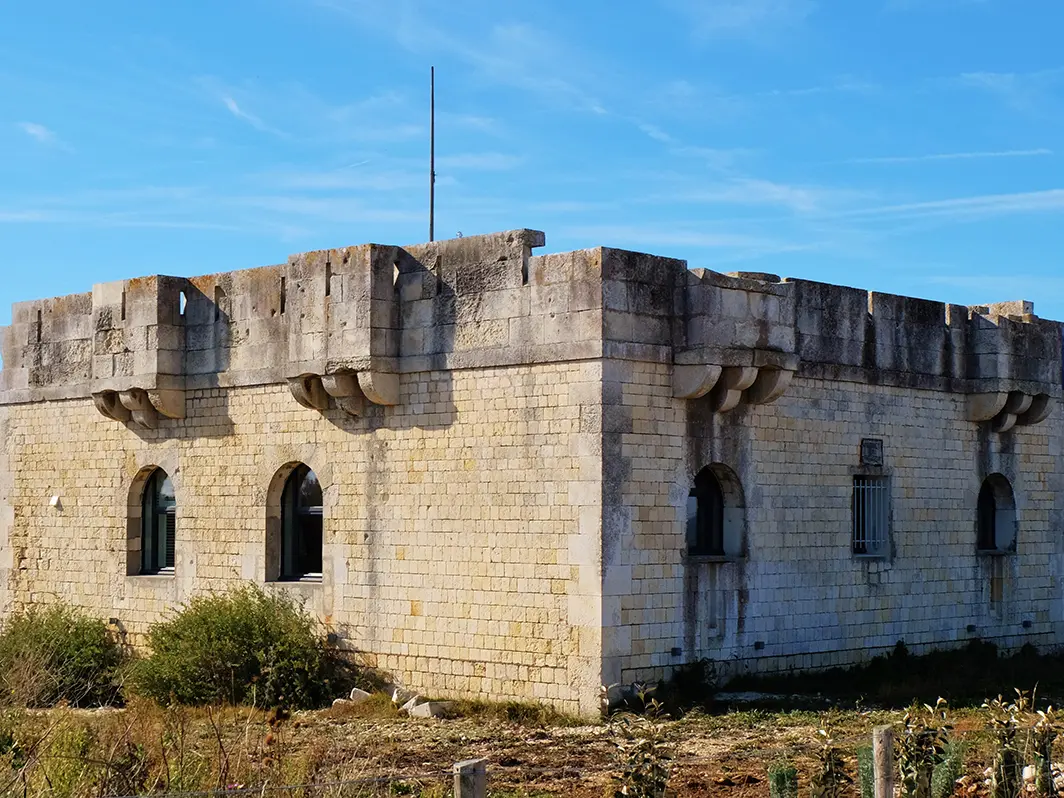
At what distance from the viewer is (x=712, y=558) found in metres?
16.2

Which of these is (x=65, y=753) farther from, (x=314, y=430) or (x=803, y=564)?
(x=803, y=564)

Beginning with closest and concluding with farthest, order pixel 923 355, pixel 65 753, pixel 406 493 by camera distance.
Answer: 1. pixel 65 753
2. pixel 406 493
3. pixel 923 355

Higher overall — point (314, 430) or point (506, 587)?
point (314, 430)

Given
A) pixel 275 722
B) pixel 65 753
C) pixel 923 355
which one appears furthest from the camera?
pixel 923 355

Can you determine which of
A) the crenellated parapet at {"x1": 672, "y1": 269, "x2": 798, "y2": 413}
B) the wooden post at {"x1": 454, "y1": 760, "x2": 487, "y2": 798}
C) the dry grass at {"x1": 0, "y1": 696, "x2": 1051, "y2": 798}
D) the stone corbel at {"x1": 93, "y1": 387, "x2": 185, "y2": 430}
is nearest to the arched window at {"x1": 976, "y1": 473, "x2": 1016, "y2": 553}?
the dry grass at {"x1": 0, "y1": 696, "x2": 1051, "y2": 798}

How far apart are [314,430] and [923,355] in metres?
7.26

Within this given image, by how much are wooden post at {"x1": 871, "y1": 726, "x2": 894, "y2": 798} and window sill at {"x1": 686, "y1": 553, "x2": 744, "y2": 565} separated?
6.49 meters

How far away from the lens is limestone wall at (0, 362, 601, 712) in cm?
1525

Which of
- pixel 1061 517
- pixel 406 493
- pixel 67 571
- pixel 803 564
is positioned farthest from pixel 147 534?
pixel 1061 517

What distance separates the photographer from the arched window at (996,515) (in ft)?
66.4

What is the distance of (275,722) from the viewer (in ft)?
31.5

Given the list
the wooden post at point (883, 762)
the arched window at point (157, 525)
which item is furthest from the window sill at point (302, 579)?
the wooden post at point (883, 762)

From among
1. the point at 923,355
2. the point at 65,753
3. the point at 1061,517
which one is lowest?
the point at 65,753

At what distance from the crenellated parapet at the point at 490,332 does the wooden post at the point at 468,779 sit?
7.30 m
